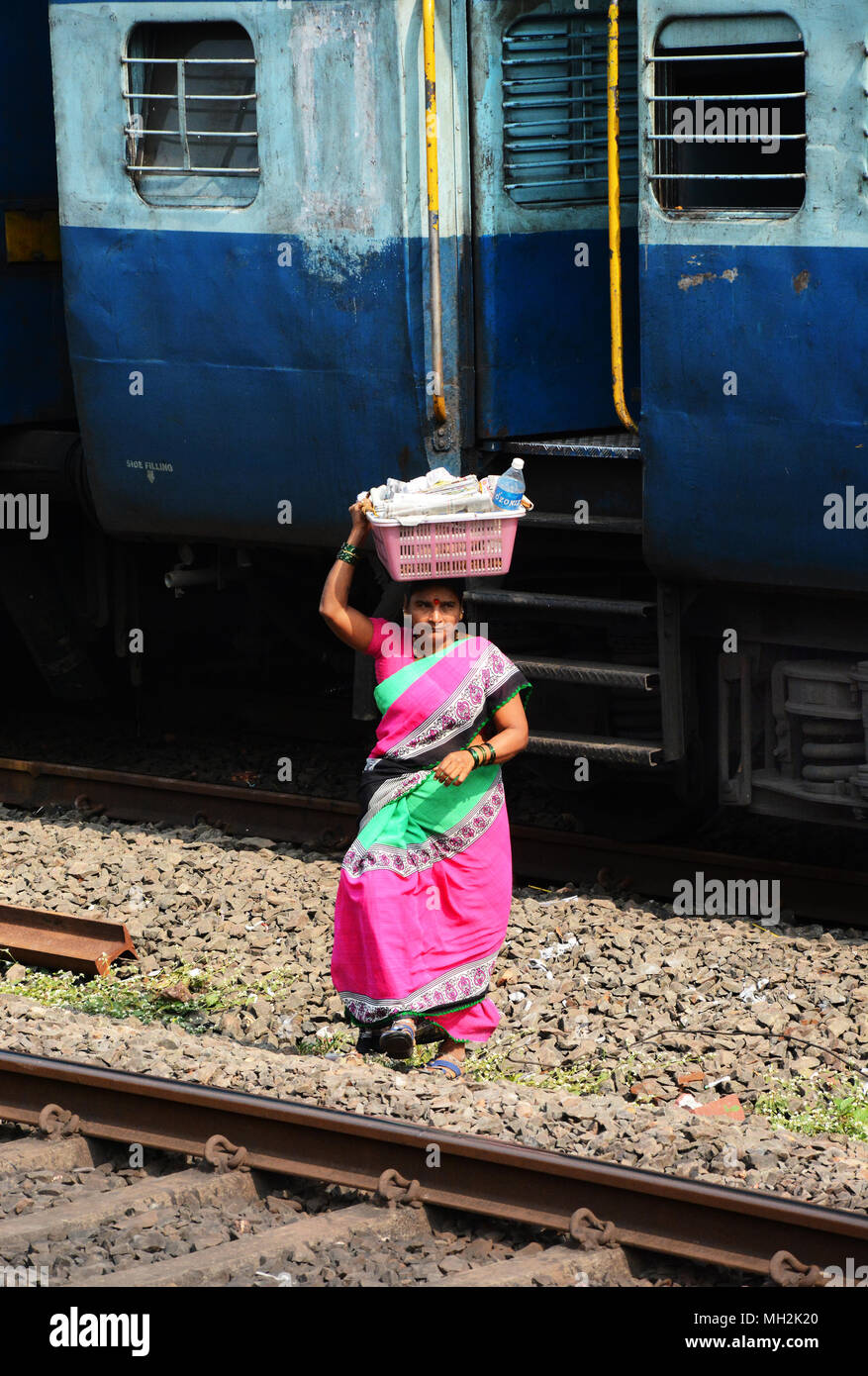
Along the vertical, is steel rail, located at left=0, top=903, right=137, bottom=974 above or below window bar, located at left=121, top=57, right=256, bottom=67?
below

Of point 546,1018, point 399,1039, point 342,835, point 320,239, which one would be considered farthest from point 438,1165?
point 320,239

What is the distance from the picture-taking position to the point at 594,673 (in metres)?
6.81

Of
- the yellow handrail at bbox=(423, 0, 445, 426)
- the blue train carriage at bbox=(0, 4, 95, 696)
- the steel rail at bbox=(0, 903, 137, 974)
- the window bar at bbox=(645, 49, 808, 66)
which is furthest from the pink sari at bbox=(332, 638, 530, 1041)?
the blue train carriage at bbox=(0, 4, 95, 696)

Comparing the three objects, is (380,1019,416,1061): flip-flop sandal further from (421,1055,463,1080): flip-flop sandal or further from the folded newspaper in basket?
the folded newspaper in basket

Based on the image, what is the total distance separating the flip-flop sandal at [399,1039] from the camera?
5250mm

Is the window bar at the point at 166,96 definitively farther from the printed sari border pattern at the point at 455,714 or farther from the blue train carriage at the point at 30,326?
the printed sari border pattern at the point at 455,714

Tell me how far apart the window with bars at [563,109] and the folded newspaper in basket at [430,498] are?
1885mm

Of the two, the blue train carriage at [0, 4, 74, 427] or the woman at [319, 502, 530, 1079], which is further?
the blue train carriage at [0, 4, 74, 427]

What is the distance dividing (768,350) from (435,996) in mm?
2283

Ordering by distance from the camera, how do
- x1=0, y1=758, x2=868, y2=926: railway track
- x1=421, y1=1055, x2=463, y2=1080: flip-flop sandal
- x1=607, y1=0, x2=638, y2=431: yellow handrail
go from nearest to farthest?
x1=421, y1=1055, x2=463, y2=1080: flip-flop sandal, x1=607, y1=0, x2=638, y2=431: yellow handrail, x1=0, y1=758, x2=868, y2=926: railway track

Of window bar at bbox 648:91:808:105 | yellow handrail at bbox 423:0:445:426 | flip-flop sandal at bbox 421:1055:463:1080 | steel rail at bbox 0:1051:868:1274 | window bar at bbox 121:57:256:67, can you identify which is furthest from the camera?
window bar at bbox 121:57:256:67

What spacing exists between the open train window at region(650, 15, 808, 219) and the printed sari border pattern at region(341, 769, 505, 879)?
2106mm

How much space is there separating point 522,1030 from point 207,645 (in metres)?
4.74

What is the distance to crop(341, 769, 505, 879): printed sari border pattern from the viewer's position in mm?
5336
